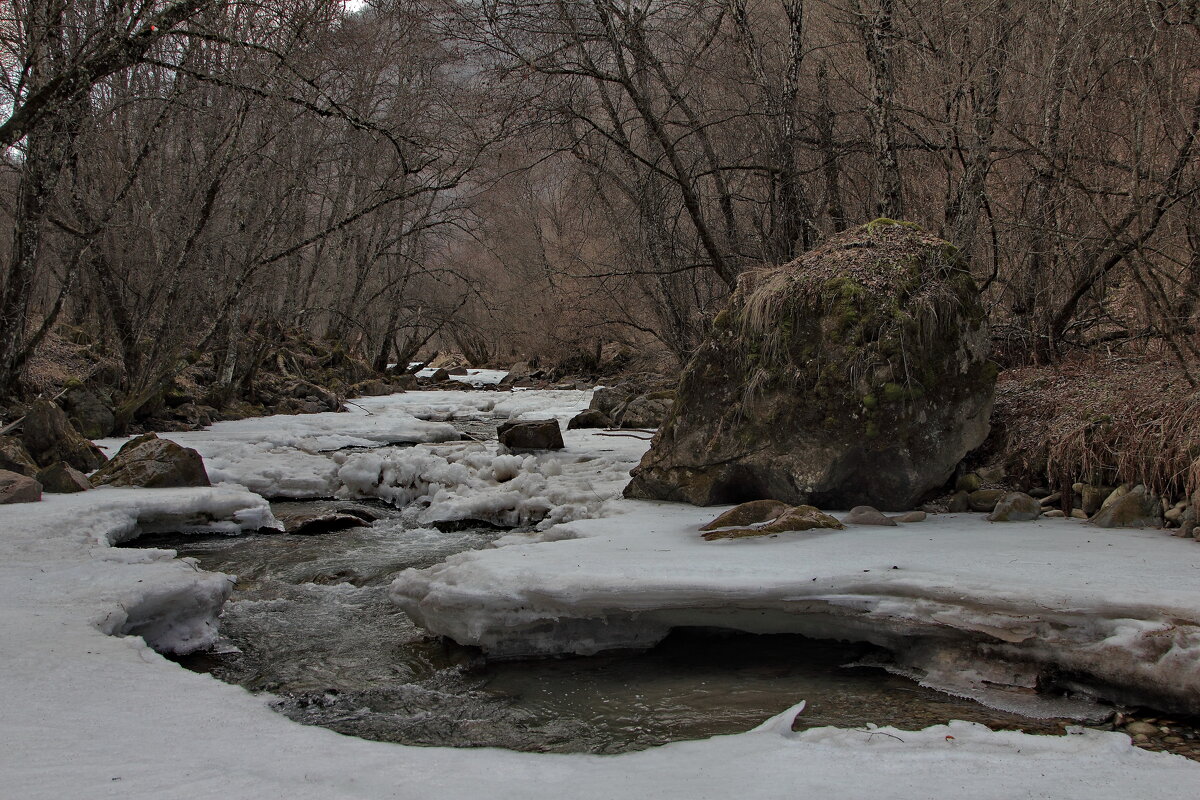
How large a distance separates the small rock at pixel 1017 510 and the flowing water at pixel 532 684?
186 centimetres

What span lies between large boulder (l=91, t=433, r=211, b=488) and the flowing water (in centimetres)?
258

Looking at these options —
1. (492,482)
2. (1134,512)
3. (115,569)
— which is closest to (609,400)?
(492,482)

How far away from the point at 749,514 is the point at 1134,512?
2277 mm

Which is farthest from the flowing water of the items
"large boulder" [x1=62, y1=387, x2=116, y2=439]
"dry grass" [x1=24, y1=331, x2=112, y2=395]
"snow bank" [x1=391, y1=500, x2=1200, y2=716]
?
"dry grass" [x1=24, y1=331, x2=112, y2=395]

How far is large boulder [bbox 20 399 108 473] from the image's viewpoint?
22.0 ft

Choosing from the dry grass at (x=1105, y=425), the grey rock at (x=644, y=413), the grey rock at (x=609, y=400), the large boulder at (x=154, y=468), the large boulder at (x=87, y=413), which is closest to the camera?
the dry grass at (x=1105, y=425)

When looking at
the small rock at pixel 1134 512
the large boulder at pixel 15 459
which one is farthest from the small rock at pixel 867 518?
the large boulder at pixel 15 459

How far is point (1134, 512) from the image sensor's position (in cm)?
442

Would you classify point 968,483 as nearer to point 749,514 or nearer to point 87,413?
point 749,514

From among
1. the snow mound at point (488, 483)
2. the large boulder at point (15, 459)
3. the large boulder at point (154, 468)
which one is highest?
the large boulder at point (15, 459)

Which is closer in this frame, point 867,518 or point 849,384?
point 867,518

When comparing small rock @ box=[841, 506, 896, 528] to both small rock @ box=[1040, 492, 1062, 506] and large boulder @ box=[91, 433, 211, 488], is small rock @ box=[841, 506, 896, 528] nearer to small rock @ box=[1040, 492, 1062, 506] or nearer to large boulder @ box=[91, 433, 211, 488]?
small rock @ box=[1040, 492, 1062, 506]

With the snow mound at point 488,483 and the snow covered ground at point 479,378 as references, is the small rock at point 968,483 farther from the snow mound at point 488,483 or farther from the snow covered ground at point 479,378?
the snow covered ground at point 479,378

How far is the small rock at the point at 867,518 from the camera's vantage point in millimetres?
4816
